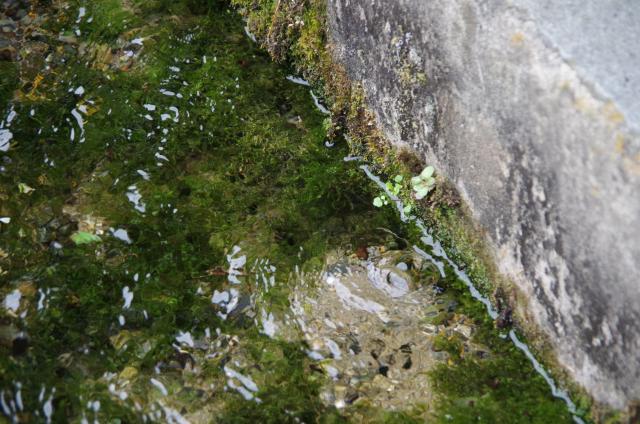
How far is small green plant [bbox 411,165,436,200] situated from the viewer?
3.03 meters

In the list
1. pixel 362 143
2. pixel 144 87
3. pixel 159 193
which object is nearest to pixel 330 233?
pixel 362 143

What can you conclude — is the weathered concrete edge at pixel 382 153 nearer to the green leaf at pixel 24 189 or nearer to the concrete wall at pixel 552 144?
the concrete wall at pixel 552 144

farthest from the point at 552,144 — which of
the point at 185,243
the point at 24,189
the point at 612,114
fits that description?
the point at 24,189

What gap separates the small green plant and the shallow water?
23 cm

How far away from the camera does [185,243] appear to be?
10.3ft

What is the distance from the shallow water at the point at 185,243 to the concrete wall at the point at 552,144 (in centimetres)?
37

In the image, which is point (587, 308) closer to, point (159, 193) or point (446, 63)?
point (446, 63)

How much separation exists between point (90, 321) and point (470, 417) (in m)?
1.60

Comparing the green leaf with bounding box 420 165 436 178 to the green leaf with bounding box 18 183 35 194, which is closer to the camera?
the green leaf with bounding box 420 165 436 178

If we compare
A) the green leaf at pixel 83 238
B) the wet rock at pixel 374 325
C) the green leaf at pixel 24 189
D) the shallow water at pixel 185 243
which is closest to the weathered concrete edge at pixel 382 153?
the shallow water at pixel 185 243

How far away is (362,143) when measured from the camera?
3.48 metres

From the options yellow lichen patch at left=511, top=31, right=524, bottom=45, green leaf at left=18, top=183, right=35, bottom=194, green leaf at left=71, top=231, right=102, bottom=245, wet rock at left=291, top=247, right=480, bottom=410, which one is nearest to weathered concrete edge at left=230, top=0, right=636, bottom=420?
wet rock at left=291, top=247, right=480, bottom=410

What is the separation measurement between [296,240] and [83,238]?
3.25 feet

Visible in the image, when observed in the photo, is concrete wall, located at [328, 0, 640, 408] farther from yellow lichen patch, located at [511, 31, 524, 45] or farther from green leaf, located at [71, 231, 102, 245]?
green leaf, located at [71, 231, 102, 245]
